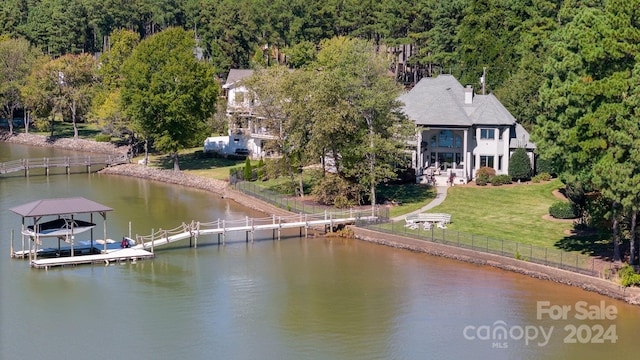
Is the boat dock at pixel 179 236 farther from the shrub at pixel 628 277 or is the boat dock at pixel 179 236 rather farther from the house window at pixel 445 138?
the shrub at pixel 628 277

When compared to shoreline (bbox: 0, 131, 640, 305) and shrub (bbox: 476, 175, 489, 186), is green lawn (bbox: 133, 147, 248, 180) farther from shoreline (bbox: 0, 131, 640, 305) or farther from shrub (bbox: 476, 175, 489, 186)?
shrub (bbox: 476, 175, 489, 186)

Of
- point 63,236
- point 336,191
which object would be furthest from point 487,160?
point 63,236

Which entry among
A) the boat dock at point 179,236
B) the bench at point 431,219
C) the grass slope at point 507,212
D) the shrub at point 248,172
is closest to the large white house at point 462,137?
the grass slope at point 507,212

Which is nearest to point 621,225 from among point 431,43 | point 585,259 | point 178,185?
point 585,259

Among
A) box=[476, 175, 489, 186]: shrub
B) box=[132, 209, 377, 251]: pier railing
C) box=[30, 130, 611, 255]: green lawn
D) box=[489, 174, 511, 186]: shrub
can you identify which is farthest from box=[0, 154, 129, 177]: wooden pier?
box=[489, 174, 511, 186]: shrub

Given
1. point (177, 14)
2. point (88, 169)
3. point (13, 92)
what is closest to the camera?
point (88, 169)

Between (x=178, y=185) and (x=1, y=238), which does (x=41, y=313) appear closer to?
(x=1, y=238)
